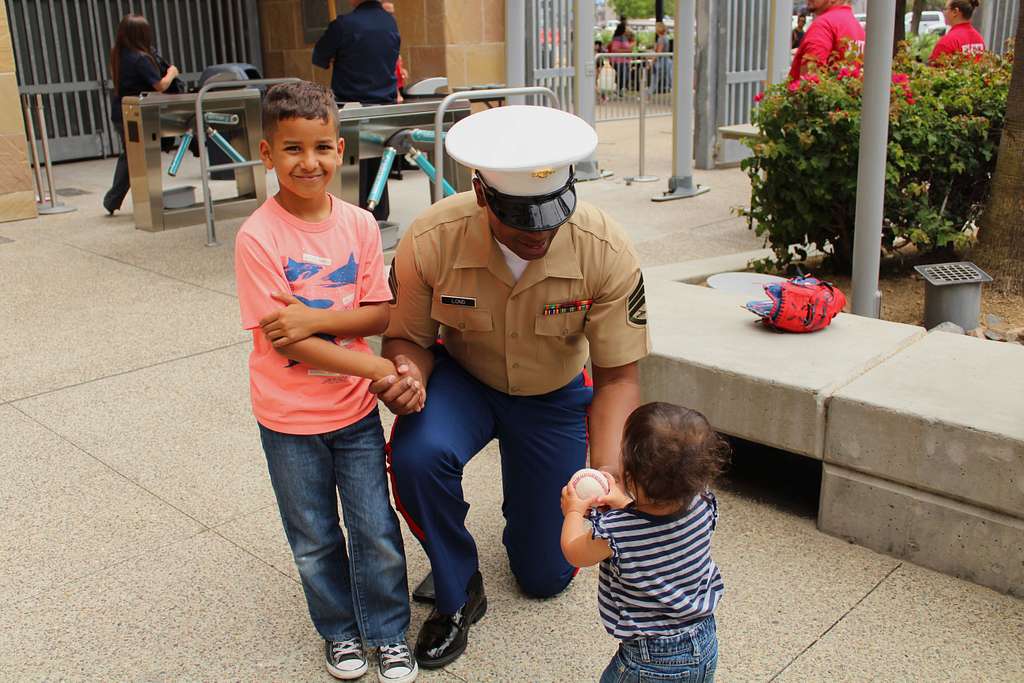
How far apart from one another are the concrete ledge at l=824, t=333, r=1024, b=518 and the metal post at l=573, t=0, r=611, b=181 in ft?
22.5

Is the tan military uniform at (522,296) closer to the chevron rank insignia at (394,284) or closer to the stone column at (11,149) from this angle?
the chevron rank insignia at (394,284)

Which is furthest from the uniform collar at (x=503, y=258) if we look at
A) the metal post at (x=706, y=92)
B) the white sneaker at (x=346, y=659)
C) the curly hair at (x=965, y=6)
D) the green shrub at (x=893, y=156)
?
the metal post at (x=706, y=92)

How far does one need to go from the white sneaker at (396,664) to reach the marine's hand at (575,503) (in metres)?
0.83

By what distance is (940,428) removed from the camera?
3068 mm

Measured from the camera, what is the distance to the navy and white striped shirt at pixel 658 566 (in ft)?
6.84

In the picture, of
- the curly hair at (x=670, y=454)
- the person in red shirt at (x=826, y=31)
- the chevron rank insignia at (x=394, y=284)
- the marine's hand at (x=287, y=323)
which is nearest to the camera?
the curly hair at (x=670, y=454)

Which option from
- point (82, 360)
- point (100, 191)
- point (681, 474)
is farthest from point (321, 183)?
point (100, 191)

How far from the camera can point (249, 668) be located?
2.79m

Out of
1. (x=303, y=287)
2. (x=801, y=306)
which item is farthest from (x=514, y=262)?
(x=801, y=306)

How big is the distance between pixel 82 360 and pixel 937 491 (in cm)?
401

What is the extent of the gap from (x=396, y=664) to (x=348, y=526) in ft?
1.22

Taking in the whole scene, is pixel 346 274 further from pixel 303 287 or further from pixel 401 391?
pixel 401 391

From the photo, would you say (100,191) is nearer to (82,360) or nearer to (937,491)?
(82,360)

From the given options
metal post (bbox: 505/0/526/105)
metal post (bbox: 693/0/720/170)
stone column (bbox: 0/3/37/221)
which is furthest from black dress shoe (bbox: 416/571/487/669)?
metal post (bbox: 693/0/720/170)
